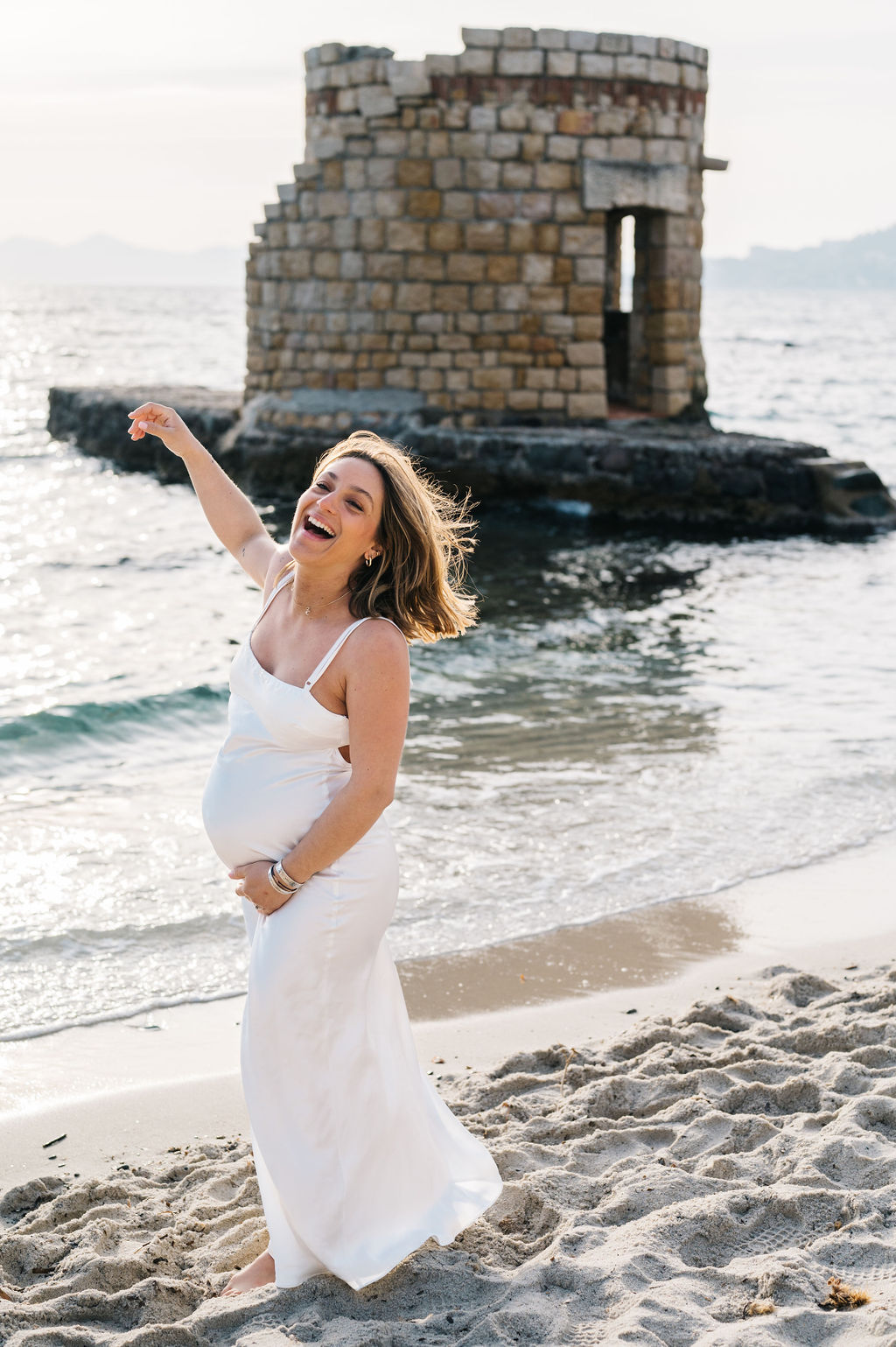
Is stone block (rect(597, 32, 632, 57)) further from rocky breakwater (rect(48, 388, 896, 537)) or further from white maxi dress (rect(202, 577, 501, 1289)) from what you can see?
white maxi dress (rect(202, 577, 501, 1289))

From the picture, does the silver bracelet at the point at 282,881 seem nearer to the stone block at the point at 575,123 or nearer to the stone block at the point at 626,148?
the stone block at the point at 575,123

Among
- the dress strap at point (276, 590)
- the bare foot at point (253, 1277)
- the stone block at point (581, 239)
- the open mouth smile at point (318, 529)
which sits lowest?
the bare foot at point (253, 1277)

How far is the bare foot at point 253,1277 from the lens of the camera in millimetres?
2430

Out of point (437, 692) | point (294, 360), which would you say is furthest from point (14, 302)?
point (437, 692)

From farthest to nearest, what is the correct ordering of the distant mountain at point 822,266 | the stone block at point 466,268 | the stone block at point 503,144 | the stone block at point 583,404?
the distant mountain at point 822,266
the stone block at point 583,404
the stone block at point 466,268
the stone block at point 503,144

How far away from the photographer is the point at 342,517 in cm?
240

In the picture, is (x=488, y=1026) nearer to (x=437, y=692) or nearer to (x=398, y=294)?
(x=437, y=692)

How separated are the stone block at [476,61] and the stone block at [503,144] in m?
0.60

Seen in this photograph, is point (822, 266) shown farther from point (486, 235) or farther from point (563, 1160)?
point (563, 1160)

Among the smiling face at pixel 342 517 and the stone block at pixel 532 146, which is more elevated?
the stone block at pixel 532 146

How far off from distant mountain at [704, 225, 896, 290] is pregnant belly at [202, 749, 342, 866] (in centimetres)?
17689

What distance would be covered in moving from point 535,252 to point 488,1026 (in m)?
11.7

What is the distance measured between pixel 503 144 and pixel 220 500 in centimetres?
1198

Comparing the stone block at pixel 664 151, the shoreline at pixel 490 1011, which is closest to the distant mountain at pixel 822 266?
the stone block at pixel 664 151
